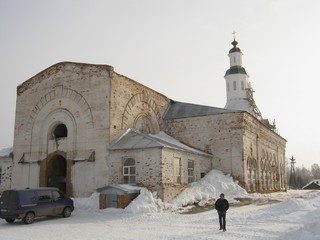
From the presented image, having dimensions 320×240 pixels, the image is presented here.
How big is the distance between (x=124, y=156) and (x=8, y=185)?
9.74m

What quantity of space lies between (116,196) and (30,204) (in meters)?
4.40

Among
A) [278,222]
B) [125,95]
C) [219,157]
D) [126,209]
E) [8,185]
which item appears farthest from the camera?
[219,157]

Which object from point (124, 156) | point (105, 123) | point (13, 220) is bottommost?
point (13, 220)

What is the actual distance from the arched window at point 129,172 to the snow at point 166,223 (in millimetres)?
1491

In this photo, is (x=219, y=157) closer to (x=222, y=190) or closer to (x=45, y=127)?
(x=222, y=190)

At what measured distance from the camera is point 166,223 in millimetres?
14258

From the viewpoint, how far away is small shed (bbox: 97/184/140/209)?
1802 cm

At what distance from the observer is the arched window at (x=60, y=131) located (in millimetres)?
23839

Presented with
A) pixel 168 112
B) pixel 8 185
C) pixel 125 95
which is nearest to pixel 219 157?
pixel 168 112

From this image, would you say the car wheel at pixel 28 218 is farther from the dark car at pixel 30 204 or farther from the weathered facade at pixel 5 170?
the weathered facade at pixel 5 170

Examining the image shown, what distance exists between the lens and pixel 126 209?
17391 millimetres

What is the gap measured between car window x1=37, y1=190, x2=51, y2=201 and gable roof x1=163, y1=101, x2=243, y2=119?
47.1 feet

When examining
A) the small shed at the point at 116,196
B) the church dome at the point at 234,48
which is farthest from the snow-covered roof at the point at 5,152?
the church dome at the point at 234,48

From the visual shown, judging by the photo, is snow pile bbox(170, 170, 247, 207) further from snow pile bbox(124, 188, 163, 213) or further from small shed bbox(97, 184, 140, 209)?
small shed bbox(97, 184, 140, 209)
